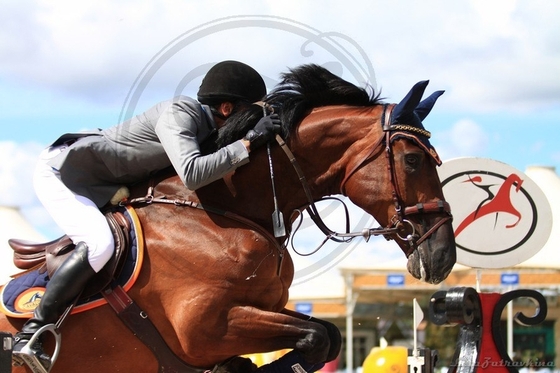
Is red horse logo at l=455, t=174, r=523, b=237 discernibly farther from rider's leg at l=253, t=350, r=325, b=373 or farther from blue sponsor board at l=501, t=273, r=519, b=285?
blue sponsor board at l=501, t=273, r=519, b=285

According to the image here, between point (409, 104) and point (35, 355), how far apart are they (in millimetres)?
2667

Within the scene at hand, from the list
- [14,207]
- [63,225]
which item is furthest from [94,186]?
[14,207]

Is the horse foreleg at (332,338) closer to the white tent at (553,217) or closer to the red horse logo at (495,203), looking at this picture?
the red horse logo at (495,203)

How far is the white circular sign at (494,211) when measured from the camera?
26.3 ft

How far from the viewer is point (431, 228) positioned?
4.93m

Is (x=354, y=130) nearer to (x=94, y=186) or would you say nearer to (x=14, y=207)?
(x=94, y=186)

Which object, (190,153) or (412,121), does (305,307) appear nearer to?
(412,121)

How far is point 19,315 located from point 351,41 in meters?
2.75

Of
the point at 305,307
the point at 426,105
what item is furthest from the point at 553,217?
the point at 426,105

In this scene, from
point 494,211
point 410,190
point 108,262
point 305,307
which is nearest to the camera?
point 410,190

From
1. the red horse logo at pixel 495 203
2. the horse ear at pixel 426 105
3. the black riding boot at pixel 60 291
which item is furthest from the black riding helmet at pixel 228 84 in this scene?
the red horse logo at pixel 495 203

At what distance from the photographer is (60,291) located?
499 cm

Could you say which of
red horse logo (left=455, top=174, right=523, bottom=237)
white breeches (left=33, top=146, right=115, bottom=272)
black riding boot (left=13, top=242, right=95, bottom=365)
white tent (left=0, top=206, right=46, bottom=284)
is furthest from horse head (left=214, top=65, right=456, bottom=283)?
white tent (left=0, top=206, right=46, bottom=284)

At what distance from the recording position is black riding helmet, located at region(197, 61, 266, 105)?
5.29 metres
